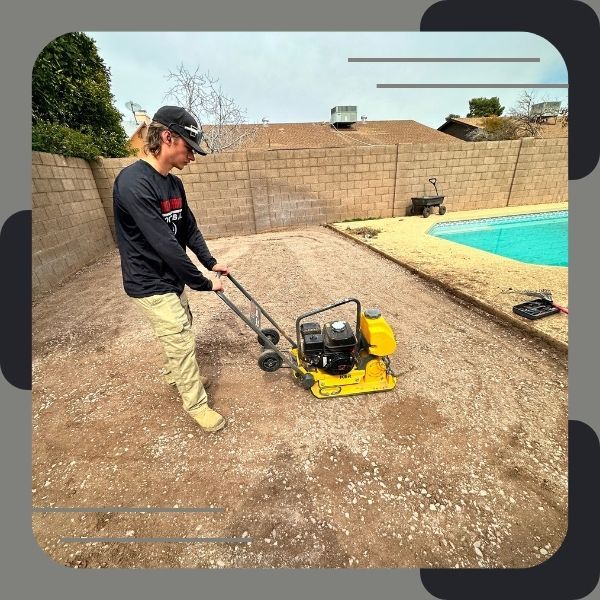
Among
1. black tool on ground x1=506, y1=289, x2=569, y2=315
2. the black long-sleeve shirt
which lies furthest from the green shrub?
black tool on ground x1=506, y1=289, x2=569, y2=315

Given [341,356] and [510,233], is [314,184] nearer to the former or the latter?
[510,233]

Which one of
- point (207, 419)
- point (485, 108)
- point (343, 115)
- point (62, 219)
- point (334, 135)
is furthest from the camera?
point (485, 108)

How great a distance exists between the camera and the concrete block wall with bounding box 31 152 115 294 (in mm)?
5109

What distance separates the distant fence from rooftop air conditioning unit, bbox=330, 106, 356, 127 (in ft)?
49.3

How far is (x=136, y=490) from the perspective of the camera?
2010mm

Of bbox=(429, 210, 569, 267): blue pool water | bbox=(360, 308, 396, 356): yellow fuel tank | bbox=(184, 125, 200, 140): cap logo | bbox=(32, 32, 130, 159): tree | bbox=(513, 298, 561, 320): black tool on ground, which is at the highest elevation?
bbox=(32, 32, 130, 159): tree

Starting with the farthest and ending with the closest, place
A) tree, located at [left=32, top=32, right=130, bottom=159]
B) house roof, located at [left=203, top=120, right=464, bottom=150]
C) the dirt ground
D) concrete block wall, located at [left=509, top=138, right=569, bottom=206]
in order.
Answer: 1. house roof, located at [left=203, top=120, right=464, bottom=150]
2. concrete block wall, located at [left=509, top=138, right=569, bottom=206]
3. tree, located at [left=32, top=32, right=130, bottom=159]
4. the dirt ground

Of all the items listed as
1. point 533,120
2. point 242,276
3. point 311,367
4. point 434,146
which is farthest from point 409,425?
point 533,120

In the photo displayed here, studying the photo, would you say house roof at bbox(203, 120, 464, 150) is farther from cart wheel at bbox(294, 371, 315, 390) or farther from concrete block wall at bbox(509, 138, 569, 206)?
cart wheel at bbox(294, 371, 315, 390)

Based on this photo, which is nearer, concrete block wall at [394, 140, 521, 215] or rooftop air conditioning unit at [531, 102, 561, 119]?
rooftop air conditioning unit at [531, 102, 561, 119]

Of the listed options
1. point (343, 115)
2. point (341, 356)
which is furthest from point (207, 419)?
point (343, 115)

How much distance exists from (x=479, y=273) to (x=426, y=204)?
5878 millimetres

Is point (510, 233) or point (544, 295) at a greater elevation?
point (544, 295)

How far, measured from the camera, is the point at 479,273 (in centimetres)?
518
